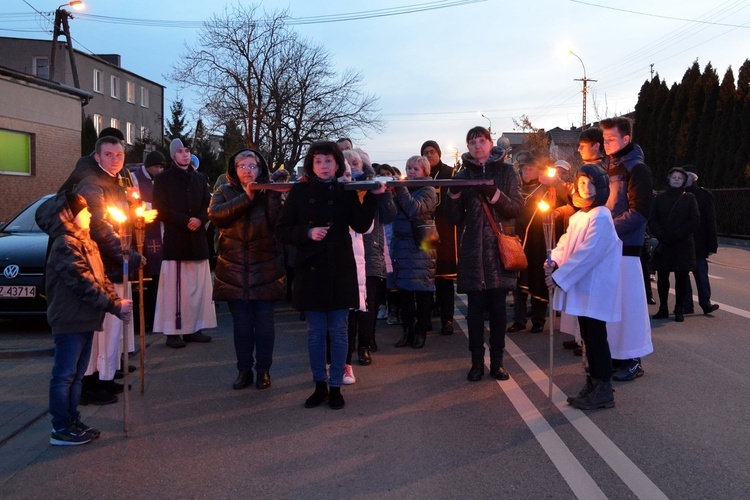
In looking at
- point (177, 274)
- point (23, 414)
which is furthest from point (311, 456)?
point (177, 274)

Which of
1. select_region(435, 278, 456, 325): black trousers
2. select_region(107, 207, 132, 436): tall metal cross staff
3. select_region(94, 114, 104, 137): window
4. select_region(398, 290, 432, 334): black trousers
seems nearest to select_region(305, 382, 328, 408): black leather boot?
select_region(107, 207, 132, 436): tall metal cross staff

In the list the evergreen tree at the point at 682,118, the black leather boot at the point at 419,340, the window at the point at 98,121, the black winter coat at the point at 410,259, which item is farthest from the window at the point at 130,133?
the black leather boot at the point at 419,340

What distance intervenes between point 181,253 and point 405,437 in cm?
440

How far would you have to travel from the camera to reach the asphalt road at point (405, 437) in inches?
168

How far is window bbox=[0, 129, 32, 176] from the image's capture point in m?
22.4

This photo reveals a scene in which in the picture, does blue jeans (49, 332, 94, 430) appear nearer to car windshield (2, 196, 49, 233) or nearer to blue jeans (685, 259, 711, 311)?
car windshield (2, 196, 49, 233)

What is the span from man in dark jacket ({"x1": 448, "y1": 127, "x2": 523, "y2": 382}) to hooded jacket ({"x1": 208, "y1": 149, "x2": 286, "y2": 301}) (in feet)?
5.37

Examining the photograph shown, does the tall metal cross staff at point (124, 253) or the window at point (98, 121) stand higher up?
the window at point (98, 121)

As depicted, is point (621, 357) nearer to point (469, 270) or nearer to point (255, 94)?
point (469, 270)

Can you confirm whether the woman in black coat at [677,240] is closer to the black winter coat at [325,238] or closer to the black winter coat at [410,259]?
the black winter coat at [410,259]

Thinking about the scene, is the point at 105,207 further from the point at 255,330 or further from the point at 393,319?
the point at 393,319

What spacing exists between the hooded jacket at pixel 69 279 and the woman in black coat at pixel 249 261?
149cm

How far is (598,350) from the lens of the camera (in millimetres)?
5750

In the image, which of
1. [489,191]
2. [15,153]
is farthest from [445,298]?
[15,153]
